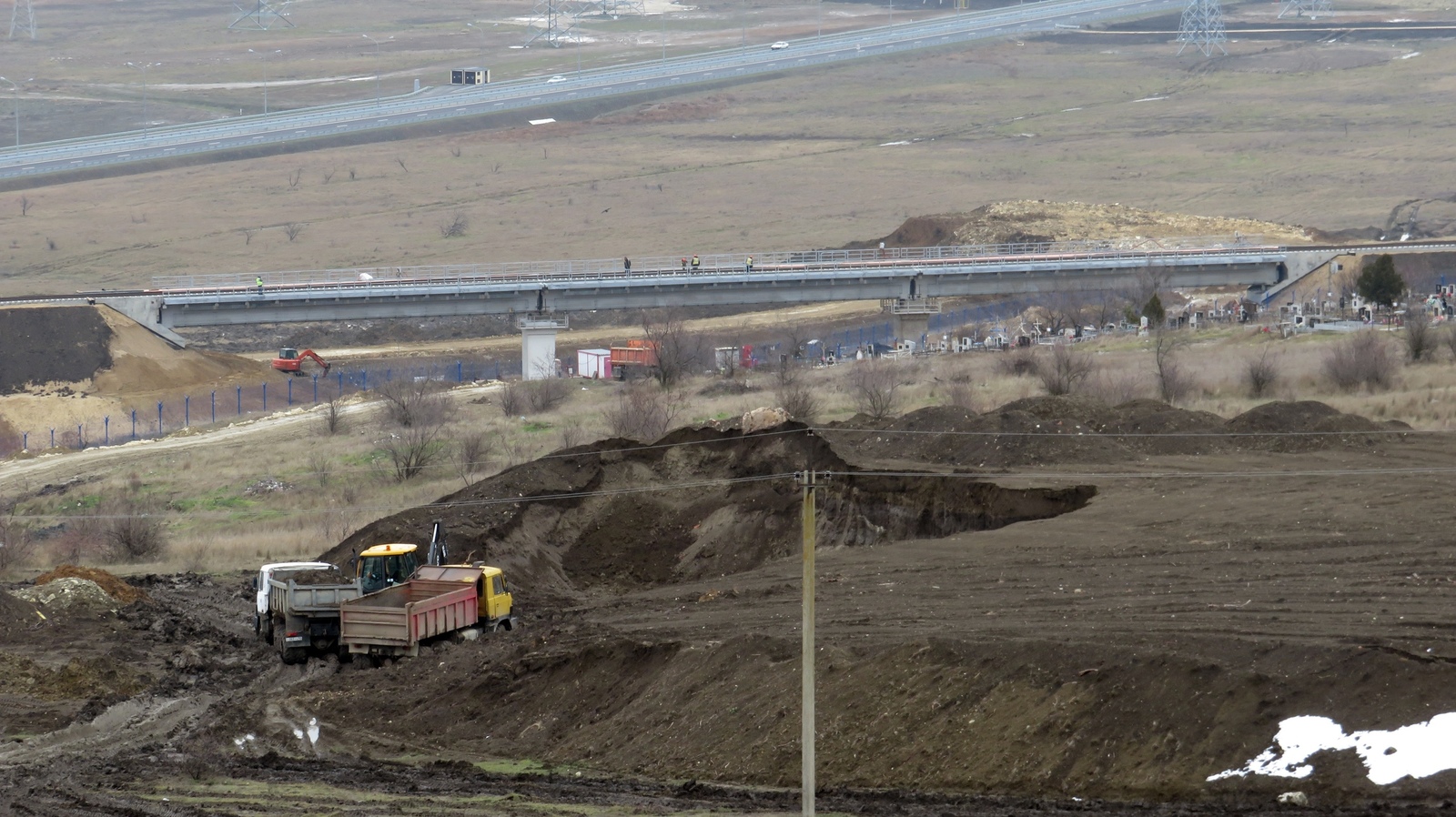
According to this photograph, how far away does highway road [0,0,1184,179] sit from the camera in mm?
149875

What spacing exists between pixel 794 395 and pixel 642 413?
540 cm

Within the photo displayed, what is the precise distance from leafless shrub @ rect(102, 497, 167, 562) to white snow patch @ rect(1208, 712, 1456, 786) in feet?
114

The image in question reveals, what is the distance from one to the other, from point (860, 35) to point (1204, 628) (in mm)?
179602

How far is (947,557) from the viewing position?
31.3 meters

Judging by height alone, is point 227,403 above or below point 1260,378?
below

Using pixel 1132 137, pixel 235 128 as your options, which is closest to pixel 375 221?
pixel 235 128

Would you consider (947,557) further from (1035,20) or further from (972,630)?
(1035,20)

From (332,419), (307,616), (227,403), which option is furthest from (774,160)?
(307,616)

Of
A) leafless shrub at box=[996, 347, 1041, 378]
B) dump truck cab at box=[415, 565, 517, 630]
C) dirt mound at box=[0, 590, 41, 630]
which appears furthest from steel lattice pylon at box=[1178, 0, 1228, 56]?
dirt mound at box=[0, 590, 41, 630]

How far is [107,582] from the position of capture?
118ft

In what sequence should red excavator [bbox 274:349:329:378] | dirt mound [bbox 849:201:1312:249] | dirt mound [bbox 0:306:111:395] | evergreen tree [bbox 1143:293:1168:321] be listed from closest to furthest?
1. evergreen tree [bbox 1143:293:1168:321]
2. dirt mound [bbox 0:306:111:395]
3. red excavator [bbox 274:349:329:378]
4. dirt mound [bbox 849:201:1312:249]

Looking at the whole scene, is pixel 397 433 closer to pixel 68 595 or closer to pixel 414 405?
pixel 414 405

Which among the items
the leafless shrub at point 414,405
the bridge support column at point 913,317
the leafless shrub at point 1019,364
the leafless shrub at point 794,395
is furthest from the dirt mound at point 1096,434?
the bridge support column at point 913,317

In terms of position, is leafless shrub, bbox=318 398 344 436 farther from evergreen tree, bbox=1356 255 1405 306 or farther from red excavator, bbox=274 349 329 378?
evergreen tree, bbox=1356 255 1405 306
